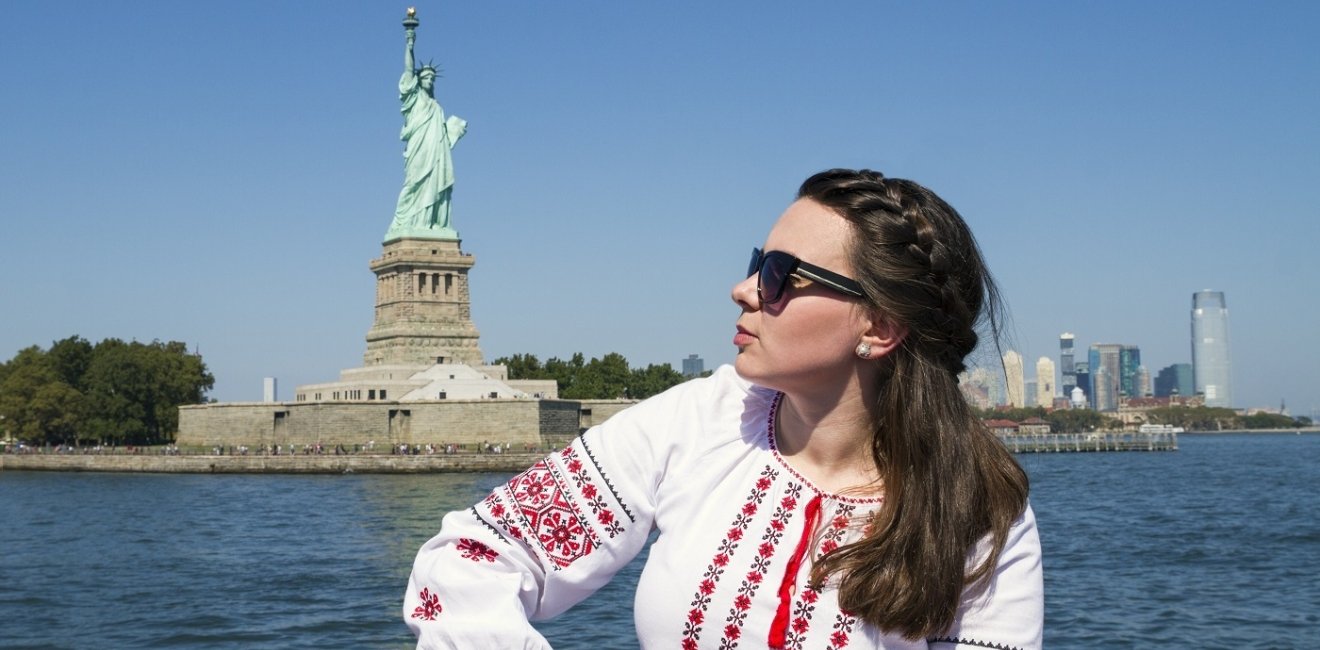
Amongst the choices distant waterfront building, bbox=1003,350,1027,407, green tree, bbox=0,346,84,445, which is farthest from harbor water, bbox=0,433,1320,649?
green tree, bbox=0,346,84,445

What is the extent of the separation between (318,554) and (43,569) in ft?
15.2

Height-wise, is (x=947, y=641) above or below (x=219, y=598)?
above

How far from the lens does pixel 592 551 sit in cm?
220

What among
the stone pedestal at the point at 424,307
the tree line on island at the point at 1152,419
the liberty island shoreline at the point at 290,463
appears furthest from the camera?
the tree line on island at the point at 1152,419

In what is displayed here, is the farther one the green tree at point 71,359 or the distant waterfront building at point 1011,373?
the green tree at point 71,359

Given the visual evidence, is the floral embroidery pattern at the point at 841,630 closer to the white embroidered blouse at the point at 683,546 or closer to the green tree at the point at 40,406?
the white embroidered blouse at the point at 683,546

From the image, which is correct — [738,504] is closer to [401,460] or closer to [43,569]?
[43,569]

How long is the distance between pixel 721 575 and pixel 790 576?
106 millimetres

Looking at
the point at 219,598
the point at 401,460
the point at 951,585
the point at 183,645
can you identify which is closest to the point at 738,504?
the point at 951,585

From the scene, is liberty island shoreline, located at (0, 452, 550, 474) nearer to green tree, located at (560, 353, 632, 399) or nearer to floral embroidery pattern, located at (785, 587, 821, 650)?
green tree, located at (560, 353, 632, 399)

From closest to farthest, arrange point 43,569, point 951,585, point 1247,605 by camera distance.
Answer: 1. point 951,585
2. point 1247,605
3. point 43,569

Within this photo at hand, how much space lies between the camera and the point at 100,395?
209 feet

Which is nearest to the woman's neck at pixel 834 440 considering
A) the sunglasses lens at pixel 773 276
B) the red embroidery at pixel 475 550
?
the sunglasses lens at pixel 773 276

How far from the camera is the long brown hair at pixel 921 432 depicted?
203cm
